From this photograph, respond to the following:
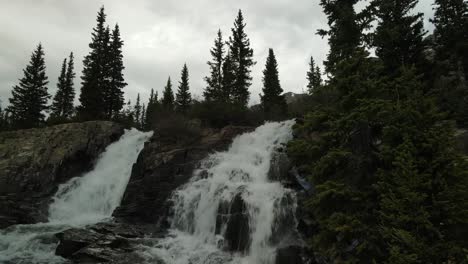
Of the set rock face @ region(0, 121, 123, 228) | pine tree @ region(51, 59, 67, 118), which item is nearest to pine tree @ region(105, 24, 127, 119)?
rock face @ region(0, 121, 123, 228)

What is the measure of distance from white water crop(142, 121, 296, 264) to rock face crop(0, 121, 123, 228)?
1103 centimetres

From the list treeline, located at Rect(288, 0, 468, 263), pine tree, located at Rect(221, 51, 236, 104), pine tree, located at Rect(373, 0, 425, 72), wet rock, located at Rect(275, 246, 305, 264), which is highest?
pine tree, located at Rect(221, 51, 236, 104)

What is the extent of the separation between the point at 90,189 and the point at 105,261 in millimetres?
12780

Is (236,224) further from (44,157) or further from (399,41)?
(44,157)

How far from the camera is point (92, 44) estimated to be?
41.8 metres

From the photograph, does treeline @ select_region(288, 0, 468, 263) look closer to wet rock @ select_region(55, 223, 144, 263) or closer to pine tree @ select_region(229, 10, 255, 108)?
wet rock @ select_region(55, 223, 144, 263)

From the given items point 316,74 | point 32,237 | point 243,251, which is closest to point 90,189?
point 32,237

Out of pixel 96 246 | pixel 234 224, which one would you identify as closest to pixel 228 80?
pixel 234 224

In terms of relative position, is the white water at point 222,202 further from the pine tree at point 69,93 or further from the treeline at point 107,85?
the pine tree at point 69,93

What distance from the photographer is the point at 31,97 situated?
132ft

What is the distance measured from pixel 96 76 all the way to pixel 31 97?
8.90 meters

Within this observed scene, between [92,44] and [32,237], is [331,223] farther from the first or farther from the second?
[92,44]

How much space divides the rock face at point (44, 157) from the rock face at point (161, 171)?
6.26 m

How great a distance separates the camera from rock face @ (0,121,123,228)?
24.9m
